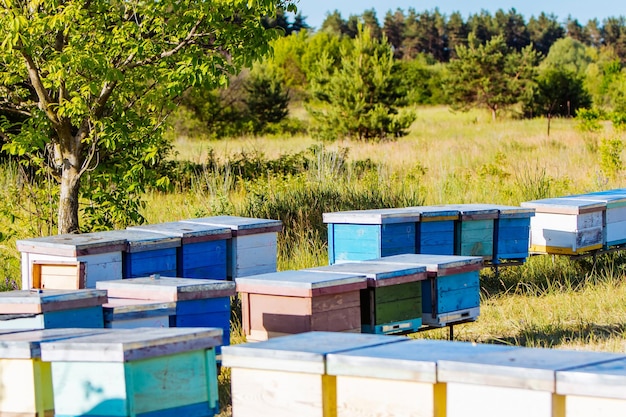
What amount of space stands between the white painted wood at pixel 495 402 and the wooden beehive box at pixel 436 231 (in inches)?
184

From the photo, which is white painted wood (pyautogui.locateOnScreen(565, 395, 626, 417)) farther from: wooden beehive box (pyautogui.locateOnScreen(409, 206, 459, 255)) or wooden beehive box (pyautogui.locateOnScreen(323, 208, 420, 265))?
wooden beehive box (pyautogui.locateOnScreen(409, 206, 459, 255))

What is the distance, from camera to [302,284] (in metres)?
5.40

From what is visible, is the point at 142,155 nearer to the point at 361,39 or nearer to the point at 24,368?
the point at 24,368

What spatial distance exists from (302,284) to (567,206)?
4620mm

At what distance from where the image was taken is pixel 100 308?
5.20m

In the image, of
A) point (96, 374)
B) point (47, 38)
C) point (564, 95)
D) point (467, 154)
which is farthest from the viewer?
point (564, 95)

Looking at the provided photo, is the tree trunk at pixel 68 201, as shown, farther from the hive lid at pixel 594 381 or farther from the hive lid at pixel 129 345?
the hive lid at pixel 594 381

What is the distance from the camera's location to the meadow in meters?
7.55

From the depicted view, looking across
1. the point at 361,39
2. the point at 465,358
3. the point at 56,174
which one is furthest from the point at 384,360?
the point at 361,39

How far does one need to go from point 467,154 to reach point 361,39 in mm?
9312

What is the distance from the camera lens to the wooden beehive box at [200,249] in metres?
7.14

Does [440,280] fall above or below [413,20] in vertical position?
below

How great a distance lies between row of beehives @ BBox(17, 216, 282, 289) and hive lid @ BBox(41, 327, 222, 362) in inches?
103

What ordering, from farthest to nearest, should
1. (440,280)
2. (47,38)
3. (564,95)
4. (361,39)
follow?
1. (564,95)
2. (361,39)
3. (47,38)
4. (440,280)
